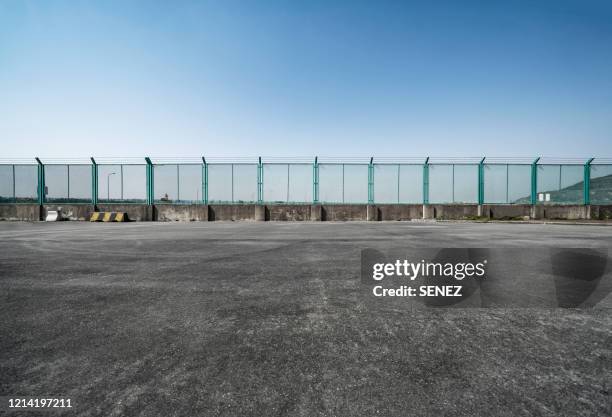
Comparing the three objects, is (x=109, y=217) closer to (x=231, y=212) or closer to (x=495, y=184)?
(x=231, y=212)

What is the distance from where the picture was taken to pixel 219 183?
61.9 ft

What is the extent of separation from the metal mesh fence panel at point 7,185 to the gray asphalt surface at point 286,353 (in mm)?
21956

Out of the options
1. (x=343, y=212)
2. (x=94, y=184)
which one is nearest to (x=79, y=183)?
(x=94, y=184)

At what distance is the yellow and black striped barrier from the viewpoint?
1755cm

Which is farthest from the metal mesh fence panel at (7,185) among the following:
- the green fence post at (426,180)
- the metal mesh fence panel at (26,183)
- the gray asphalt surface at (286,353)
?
the green fence post at (426,180)

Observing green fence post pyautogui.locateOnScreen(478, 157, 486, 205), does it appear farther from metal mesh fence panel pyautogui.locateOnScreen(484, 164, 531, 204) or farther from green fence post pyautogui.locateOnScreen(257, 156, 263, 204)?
green fence post pyautogui.locateOnScreen(257, 156, 263, 204)

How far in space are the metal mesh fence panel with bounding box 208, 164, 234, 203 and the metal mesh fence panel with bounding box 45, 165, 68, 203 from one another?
379 inches

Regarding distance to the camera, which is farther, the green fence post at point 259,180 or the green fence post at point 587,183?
the green fence post at point 259,180

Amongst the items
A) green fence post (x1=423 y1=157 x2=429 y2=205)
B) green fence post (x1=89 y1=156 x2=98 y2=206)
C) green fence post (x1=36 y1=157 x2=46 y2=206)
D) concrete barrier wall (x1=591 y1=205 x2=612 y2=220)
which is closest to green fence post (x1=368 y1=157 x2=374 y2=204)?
green fence post (x1=423 y1=157 x2=429 y2=205)

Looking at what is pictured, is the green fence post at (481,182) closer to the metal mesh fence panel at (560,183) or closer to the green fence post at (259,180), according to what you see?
the metal mesh fence panel at (560,183)

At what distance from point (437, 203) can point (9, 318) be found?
19849 millimetres

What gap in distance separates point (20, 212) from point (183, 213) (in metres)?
10.9

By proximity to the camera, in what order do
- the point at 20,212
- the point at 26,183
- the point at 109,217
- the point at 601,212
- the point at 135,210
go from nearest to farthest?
the point at 109,217 < the point at 601,212 < the point at 135,210 < the point at 20,212 < the point at 26,183

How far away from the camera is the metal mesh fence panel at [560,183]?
18.3 meters
